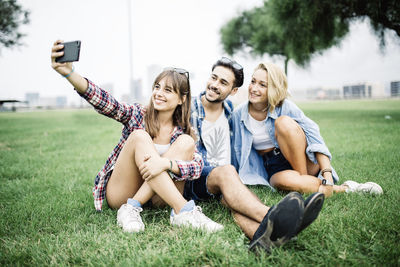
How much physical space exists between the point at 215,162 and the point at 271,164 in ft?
2.12

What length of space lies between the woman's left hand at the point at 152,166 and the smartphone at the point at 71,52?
2.83 ft

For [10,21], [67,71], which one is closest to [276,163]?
[67,71]

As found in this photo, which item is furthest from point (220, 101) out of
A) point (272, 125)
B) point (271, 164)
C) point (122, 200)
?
point (122, 200)

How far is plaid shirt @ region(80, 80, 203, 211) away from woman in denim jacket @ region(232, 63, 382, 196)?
0.92 metres

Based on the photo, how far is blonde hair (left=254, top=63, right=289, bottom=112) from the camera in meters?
2.94

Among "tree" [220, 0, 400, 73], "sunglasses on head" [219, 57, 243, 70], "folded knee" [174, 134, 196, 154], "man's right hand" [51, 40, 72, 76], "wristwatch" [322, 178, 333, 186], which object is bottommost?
"wristwatch" [322, 178, 333, 186]

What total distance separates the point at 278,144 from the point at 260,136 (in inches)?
10.2

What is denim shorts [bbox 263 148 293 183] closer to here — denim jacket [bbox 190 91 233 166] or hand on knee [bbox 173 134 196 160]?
denim jacket [bbox 190 91 233 166]

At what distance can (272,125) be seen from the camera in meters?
3.07

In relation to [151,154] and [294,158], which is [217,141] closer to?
[294,158]

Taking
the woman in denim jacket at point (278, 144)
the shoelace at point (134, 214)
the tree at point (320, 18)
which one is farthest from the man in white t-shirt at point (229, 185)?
the tree at point (320, 18)

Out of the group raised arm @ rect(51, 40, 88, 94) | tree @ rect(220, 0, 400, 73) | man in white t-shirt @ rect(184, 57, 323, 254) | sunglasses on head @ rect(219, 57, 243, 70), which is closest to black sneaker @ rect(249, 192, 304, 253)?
man in white t-shirt @ rect(184, 57, 323, 254)

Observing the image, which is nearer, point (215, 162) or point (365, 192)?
point (365, 192)

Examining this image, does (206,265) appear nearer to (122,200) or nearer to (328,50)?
(122,200)
